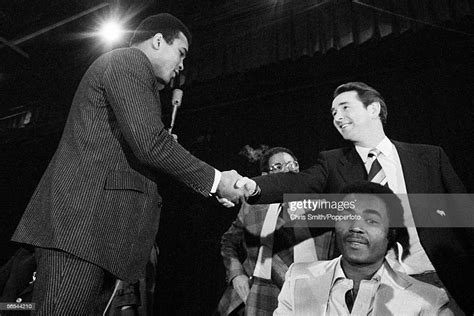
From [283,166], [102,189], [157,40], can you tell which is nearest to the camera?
[102,189]

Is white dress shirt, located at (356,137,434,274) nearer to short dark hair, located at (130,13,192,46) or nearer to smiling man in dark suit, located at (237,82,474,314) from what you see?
smiling man in dark suit, located at (237,82,474,314)

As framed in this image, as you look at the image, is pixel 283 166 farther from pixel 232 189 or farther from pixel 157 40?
pixel 157 40

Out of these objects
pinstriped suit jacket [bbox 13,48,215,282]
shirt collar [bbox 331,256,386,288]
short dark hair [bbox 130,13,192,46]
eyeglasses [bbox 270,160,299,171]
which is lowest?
shirt collar [bbox 331,256,386,288]

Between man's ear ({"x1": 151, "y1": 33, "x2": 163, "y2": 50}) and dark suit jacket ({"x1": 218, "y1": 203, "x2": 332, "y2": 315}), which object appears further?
dark suit jacket ({"x1": 218, "y1": 203, "x2": 332, "y2": 315})

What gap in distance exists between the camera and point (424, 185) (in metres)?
1.65

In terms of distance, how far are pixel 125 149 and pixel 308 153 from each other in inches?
88.8

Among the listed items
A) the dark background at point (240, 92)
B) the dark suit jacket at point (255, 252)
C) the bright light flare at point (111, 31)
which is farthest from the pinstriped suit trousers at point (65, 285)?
the bright light flare at point (111, 31)

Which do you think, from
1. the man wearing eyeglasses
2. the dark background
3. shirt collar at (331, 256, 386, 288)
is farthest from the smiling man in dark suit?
the dark background

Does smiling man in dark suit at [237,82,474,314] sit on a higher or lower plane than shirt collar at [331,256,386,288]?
higher

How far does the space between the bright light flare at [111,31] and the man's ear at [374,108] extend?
8.58 ft

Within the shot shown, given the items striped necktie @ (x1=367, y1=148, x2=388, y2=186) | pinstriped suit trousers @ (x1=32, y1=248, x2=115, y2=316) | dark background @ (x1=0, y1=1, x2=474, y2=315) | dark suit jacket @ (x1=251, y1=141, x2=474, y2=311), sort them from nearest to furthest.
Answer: pinstriped suit trousers @ (x1=32, y1=248, x2=115, y2=316)
dark suit jacket @ (x1=251, y1=141, x2=474, y2=311)
striped necktie @ (x1=367, y1=148, x2=388, y2=186)
dark background @ (x1=0, y1=1, x2=474, y2=315)

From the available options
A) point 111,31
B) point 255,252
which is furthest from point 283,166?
point 111,31

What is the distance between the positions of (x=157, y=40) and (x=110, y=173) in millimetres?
640

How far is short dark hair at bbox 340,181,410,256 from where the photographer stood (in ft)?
5.21
